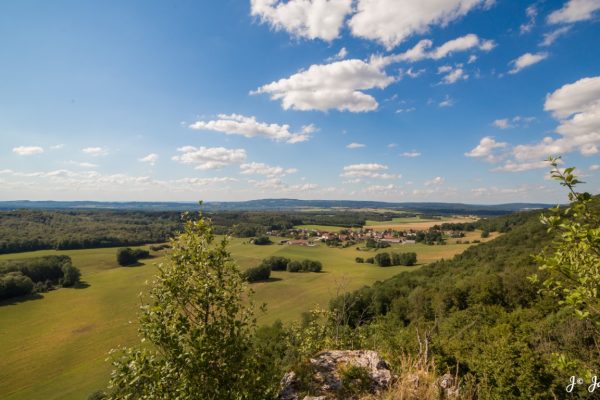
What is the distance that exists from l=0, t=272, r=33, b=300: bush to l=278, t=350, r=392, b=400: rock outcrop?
96.0 metres

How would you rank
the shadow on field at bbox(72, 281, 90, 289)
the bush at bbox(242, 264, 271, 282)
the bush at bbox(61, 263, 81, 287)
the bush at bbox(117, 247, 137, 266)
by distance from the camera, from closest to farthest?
the shadow on field at bbox(72, 281, 90, 289) < the bush at bbox(61, 263, 81, 287) < the bush at bbox(242, 264, 271, 282) < the bush at bbox(117, 247, 137, 266)

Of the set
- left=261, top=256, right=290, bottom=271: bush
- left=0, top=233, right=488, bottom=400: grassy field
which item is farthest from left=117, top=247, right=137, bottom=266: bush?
left=261, top=256, right=290, bottom=271: bush

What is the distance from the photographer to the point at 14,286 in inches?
3017

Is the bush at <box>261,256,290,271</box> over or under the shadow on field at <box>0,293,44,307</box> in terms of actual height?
over

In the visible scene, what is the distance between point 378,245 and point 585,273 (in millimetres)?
134021

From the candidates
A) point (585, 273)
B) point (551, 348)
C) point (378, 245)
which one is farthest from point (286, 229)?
point (585, 273)

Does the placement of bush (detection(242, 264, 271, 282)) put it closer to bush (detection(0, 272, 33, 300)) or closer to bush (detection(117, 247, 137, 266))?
bush (detection(117, 247, 137, 266))

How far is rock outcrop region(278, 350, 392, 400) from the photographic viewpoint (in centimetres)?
863

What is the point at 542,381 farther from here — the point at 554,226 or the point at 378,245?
the point at 378,245

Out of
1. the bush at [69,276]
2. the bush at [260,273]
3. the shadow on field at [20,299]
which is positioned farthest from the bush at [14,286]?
the bush at [260,273]

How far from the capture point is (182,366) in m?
7.12

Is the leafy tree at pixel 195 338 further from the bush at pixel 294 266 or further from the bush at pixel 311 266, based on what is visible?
the bush at pixel 294 266

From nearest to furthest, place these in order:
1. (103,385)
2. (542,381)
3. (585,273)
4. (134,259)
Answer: (585,273)
(542,381)
(103,385)
(134,259)

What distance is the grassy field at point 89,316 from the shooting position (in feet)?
130
